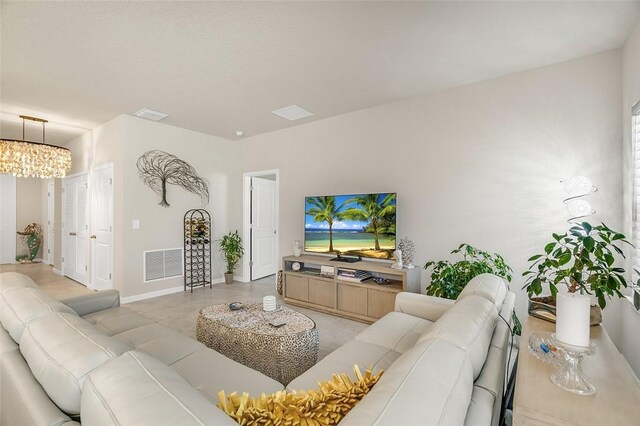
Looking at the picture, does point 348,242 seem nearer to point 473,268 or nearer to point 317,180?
point 317,180

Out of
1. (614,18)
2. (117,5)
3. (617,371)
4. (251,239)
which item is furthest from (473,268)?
(251,239)

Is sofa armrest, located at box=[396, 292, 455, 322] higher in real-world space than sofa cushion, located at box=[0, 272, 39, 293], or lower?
lower

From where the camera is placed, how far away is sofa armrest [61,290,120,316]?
2.22 meters

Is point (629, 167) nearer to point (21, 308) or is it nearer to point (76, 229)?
point (21, 308)

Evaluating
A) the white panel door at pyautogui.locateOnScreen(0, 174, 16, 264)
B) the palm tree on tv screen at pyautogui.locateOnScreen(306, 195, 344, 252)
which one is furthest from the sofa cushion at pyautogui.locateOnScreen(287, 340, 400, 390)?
the white panel door at pyautogui.locateOnScreen(0, 174, 16, 264)

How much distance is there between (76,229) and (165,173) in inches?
93.3

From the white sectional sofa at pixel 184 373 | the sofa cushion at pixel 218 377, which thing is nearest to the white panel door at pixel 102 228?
the white sectional sofa at pixel 184 373

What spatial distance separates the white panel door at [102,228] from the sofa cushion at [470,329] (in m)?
4.73

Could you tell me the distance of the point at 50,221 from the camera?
654 cm

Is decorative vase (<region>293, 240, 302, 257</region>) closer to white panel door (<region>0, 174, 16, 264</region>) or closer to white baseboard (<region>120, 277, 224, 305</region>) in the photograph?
white baseboard (<region>120, 277, 224, 305</region>)

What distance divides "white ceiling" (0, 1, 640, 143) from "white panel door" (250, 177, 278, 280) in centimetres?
221

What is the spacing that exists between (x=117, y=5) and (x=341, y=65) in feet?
5.70

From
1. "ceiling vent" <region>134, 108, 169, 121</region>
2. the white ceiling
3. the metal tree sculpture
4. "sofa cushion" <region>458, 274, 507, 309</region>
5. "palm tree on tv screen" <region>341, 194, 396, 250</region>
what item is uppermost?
the white ceiling

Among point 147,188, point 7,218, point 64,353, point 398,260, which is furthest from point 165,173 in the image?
point 7,218
